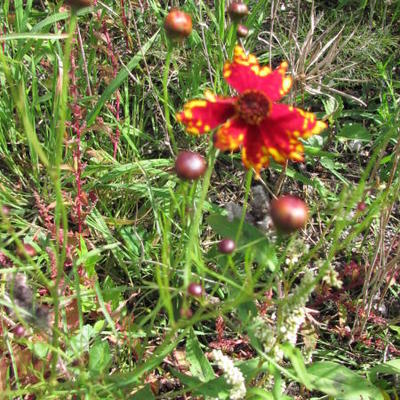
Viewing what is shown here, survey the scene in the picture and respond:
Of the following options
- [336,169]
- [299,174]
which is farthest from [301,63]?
[336,169]

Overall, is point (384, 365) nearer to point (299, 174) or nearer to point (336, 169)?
point (299, 174)

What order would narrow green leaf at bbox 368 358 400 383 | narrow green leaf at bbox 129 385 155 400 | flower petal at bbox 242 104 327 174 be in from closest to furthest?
flower petal at bbox 242 104 327 174 → narrow green leaf at bbox 129 385 155 400 → narrow green leaf at bbox 368 358 400 383

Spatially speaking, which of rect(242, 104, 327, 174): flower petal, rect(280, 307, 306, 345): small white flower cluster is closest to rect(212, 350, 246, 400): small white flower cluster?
rect(280, 307, 306, 345): small white flower cluster

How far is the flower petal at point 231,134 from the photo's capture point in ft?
2.73

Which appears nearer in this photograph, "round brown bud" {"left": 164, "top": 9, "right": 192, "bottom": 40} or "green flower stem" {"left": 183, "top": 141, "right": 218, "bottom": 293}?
"green flower stem" {"left": 183, "top": 141, "right": 218, "bottom": 293}

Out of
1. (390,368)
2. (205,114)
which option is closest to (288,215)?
(205,114)

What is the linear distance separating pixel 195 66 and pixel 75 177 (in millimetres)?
540

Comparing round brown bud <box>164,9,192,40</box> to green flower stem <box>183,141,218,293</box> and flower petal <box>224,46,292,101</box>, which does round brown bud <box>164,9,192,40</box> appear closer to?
flower petal <box>224,46,292,101</box>

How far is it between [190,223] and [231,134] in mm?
215

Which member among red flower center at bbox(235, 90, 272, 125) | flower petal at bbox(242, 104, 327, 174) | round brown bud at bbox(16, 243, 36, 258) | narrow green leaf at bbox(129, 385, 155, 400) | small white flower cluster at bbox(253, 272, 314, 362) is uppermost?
red flower center at bbox(235, 90, 272, 125)

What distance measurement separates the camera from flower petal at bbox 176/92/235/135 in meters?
0.87

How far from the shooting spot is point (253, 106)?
0.92m

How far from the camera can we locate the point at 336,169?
69.1 inches

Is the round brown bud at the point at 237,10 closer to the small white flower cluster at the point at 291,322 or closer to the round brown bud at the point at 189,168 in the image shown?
the round brown bud at the point at 189,168
